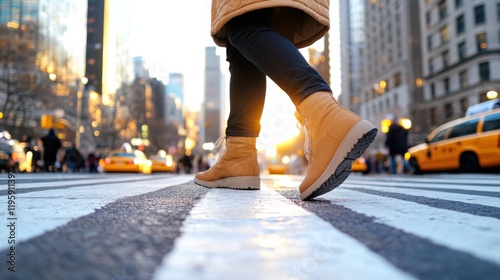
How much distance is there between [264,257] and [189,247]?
0.36ft

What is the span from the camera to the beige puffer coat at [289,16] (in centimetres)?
162

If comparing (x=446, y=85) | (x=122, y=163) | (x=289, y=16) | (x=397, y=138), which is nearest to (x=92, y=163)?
(x=122, y=163)

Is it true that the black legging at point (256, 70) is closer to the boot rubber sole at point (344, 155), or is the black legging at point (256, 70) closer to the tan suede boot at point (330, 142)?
the tan suede boot at point (330, 142)

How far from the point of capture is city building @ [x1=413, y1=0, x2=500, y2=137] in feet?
101

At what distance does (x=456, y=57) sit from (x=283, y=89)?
124 ft

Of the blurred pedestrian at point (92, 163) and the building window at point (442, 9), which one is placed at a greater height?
the building window at point (442, 9)

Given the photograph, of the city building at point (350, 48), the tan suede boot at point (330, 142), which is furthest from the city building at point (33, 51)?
the city building at point (350, 48)

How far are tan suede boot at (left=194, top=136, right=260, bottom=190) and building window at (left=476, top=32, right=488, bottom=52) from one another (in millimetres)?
35227

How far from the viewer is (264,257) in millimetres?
514

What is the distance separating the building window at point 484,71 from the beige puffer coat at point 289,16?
111ft

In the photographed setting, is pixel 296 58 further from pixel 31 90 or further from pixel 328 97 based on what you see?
pixel 31 90

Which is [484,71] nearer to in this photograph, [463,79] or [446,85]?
Answer: [463,79]

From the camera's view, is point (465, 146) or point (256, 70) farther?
point (465, 146)

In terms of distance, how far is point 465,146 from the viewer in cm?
966
